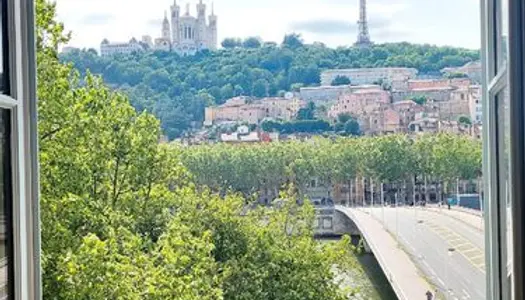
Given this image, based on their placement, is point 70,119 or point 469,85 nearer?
point 469,85

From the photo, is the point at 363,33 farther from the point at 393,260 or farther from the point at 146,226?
the point at 146,226

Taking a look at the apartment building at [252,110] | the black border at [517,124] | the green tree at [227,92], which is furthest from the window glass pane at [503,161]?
the green tree at [227,92]

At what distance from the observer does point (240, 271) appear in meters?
2.37

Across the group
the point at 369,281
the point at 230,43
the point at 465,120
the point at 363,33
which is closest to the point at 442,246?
the point at 369,281

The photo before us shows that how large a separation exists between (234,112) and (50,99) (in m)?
0.64

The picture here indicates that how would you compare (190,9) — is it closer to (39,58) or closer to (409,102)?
(39,58)

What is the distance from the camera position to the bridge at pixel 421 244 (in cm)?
221

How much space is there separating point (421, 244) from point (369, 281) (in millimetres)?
232

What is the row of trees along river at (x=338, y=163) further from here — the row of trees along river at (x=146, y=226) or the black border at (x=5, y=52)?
the black border at (x=5, y=52)

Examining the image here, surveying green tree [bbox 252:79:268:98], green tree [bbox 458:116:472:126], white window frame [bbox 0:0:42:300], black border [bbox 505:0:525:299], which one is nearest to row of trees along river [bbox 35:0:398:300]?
green tree [bbox 252:79:268:98]

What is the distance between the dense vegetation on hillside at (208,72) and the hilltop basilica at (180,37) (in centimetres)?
3

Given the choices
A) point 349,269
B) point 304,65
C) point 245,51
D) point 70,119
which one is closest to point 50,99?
point 70,119

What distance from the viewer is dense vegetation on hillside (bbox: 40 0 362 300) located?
2352mm

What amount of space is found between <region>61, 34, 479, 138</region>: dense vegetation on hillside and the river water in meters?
0.59
